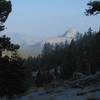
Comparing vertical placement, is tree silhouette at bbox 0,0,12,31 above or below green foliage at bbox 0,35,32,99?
above

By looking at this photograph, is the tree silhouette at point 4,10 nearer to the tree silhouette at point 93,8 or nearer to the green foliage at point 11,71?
the green foliage at point 11,71

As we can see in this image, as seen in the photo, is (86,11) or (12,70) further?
(12,70)

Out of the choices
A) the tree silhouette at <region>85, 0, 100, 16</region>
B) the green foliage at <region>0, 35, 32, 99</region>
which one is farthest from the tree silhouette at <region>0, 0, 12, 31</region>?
the tree silhouette at <region>85, 0, 100, 16</region>

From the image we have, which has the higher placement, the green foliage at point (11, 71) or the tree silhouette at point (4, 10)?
the tree silhouette at point (4, 10)

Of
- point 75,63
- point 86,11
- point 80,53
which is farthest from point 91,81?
point 80,53

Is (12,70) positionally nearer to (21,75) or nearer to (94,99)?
(21,75)

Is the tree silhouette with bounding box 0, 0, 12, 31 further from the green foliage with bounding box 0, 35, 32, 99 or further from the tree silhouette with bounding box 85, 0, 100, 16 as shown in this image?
the tree silhouette with bounding box 85, 0, 100, 16

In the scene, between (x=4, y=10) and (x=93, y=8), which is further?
(x=4, y=10)

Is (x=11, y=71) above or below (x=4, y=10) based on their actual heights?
below

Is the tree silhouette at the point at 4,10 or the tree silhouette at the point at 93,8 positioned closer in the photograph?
the tree silhouette at the point at 93,8

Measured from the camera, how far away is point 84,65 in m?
139

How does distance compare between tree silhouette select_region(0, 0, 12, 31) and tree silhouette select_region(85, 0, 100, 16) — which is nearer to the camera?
tree silhouette select_region(85, 0, 100, 16)

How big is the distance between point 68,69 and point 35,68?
148 feet

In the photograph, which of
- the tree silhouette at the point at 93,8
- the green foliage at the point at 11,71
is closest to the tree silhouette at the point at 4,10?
the green foliage at the point at 11,71
